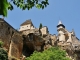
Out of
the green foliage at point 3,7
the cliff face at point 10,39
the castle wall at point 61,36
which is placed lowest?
the green foliage at point 3,7

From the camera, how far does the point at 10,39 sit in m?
30.1

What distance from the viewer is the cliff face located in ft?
94.5

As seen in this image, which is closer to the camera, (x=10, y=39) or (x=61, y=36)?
(x=10, y=39)

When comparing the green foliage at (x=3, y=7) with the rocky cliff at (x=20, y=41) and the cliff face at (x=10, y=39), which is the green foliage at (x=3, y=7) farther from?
the cliff face at (x=10, y=39)

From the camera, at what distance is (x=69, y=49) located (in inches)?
1522

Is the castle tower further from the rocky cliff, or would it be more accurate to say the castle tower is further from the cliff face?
the cliff face

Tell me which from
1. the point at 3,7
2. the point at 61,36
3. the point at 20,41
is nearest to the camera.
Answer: the point at 3,7

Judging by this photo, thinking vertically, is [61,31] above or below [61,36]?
above

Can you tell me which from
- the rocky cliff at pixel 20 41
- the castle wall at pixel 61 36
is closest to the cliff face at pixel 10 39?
the rocky cliff at pixel 20 41

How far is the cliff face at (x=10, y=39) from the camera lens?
28.8 m

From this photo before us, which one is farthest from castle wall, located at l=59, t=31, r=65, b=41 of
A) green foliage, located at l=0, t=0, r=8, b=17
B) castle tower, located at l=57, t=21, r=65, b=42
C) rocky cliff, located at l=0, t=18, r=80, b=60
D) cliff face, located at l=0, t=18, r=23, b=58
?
green foliage, located at l=0, t=0, r=8, b=17

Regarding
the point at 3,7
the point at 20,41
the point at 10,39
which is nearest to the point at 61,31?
the point at 20,41

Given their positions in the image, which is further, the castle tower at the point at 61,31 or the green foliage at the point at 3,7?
the castle tower at the point at 61,31

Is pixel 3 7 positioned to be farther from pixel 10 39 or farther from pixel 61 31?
pixel 61 31
